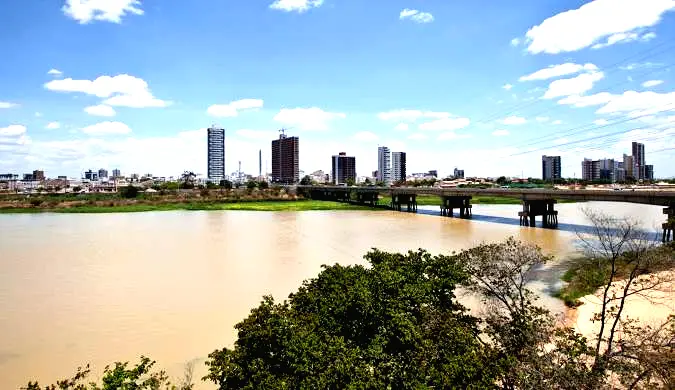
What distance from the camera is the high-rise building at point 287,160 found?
556 ft

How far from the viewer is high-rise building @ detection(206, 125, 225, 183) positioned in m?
195

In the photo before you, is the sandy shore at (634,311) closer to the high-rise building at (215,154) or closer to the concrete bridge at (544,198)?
the concrete bridge at (544,198)

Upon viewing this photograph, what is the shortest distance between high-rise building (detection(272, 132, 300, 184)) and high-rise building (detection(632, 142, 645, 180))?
394 ft

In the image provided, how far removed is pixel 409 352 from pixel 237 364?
9.74 ft

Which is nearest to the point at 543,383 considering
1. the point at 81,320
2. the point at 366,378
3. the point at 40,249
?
the point at 366,378

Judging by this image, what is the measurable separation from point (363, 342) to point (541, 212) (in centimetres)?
3987

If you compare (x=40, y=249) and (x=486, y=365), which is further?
(x=40, y=249)

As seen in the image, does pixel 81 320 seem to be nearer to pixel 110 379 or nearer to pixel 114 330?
pixel 114 330

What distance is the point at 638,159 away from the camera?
482 feet

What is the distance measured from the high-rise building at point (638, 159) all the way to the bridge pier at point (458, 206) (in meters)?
120

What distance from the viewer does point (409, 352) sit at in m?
7.36

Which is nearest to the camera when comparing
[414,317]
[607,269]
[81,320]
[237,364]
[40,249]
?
[237,364]

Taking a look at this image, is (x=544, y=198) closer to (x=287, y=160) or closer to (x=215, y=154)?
(x=287, y=160)

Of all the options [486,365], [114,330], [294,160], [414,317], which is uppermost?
[294,160]
